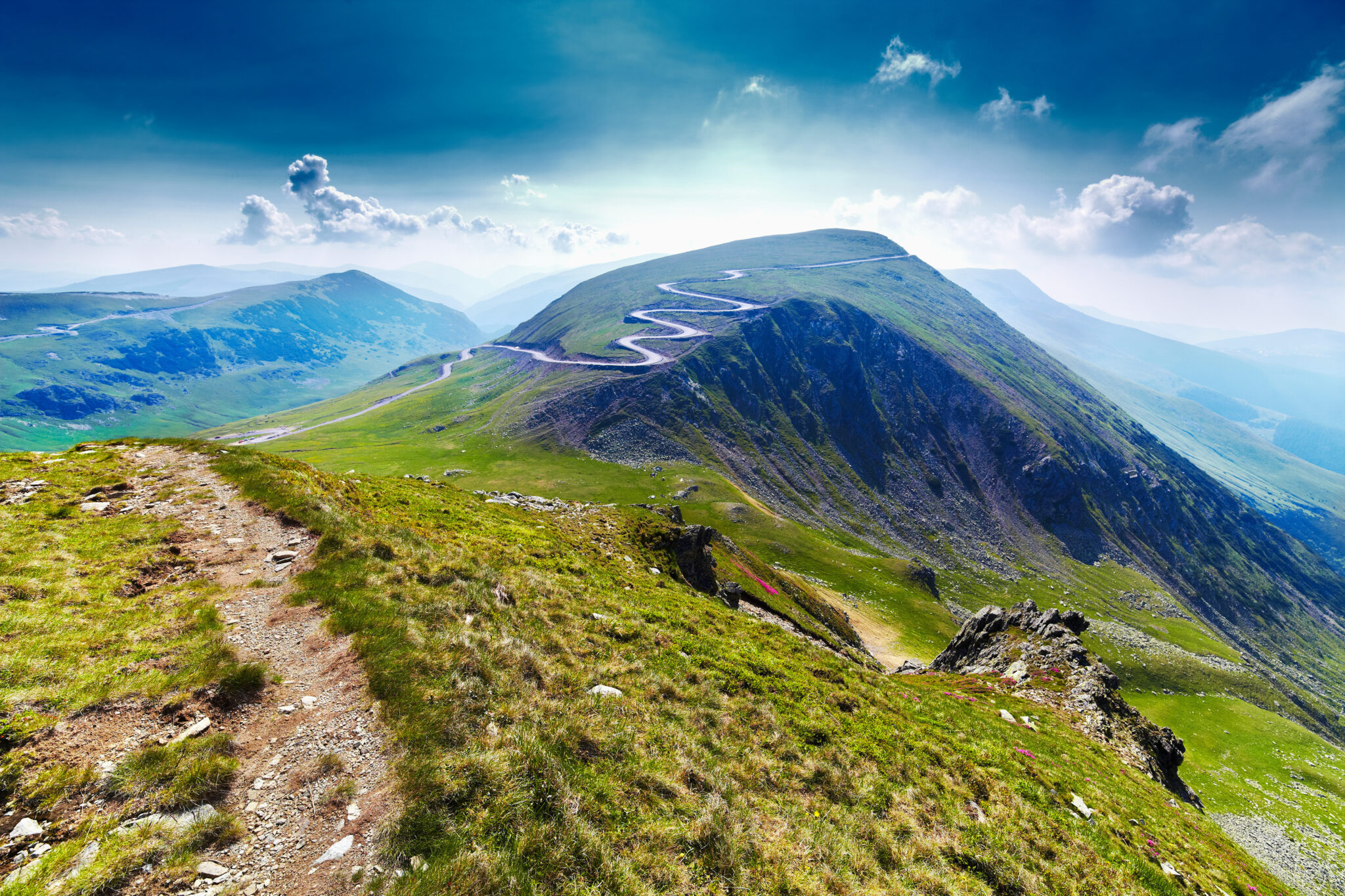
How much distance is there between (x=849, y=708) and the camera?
64.1ft

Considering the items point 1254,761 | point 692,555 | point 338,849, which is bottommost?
point 1254,761

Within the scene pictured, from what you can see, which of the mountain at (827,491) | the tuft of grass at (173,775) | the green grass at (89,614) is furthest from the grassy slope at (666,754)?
the mountain at (827,491)

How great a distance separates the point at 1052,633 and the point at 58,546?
194 ft

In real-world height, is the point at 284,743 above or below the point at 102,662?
below

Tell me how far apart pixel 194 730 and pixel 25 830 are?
2.46 m

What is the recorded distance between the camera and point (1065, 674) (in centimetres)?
3325

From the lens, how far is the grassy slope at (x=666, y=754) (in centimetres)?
933

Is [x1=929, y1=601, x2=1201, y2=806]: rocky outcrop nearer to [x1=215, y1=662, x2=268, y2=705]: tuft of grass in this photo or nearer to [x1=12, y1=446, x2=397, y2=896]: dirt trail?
[x1=12, y1=446, x2=397, y2=896]: dirt trail

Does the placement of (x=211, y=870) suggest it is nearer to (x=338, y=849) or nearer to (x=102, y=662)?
(x=338, y=849)

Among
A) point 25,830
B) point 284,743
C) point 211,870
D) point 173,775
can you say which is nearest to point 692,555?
point 284,743

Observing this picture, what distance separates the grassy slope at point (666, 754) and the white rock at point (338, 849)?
0.87 metres

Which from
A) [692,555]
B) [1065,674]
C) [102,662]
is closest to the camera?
[102,662]

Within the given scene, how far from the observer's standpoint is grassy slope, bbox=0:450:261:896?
752 cm

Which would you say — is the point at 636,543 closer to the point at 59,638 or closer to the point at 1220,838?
the point at 59,638
